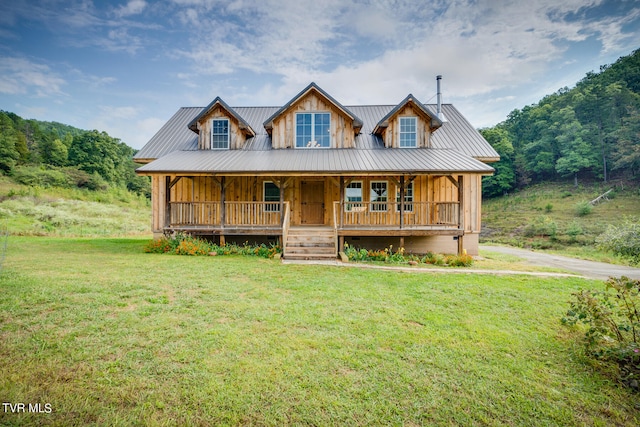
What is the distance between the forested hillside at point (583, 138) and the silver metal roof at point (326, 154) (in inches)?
1349

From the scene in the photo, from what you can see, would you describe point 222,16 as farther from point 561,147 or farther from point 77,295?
point 561,147

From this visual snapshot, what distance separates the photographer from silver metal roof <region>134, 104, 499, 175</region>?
1080 cm

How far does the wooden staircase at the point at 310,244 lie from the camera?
10234 mm

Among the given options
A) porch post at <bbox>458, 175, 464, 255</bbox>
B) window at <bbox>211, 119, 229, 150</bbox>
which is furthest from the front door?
porch post at <bbox>458, 175, 464, 255</bbox>

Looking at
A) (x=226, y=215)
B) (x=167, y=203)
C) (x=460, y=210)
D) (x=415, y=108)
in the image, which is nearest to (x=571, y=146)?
(x=415, y=108)

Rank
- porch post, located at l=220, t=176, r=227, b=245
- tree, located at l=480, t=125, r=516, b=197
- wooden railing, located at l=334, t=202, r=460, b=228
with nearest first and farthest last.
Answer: porch post, located at l=220, t=176, r=227, b=245, wooden railing, located at l=334, t=202, r=460, b=228, tree, located at l=480, t=125, r=516, b=197

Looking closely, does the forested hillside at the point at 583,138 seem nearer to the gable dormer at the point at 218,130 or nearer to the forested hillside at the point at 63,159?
the gable dormer at the point at 218,130

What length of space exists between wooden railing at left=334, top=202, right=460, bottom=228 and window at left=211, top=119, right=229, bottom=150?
6845 mm

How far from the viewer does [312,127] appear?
13.5 meters

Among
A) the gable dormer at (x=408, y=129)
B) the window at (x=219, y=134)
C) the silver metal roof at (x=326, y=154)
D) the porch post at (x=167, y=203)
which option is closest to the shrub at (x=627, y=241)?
the silver metal roof at (x=326, y=154)

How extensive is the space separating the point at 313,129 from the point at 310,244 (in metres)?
6.22

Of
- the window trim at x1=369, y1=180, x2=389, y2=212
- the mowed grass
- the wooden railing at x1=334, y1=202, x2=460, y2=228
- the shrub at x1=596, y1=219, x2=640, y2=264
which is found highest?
the window trim at x1=369, y1=180, x2=389, y2=212

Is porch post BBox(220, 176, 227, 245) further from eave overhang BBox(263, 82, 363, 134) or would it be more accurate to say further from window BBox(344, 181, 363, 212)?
window BBox(344, 181, 363, 212)

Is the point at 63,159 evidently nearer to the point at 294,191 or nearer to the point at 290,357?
the point at 294,191
